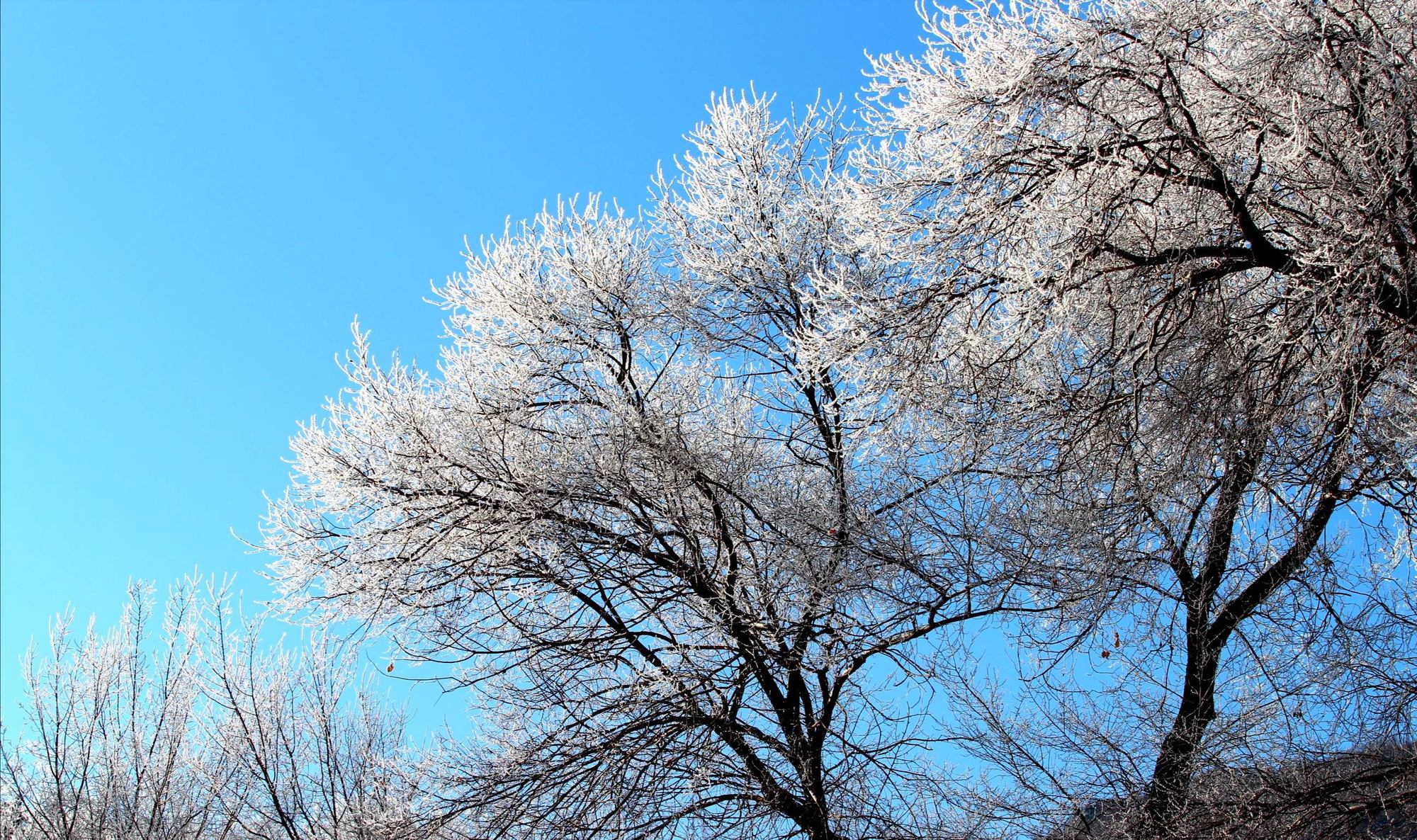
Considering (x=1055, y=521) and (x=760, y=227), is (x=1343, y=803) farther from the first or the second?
(x=760, y=227)

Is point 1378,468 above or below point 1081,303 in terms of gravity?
below

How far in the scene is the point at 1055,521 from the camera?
23.5 ft

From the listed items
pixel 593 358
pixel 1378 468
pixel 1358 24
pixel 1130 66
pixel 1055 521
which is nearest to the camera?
pixel 1358 24

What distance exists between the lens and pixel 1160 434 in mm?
6730

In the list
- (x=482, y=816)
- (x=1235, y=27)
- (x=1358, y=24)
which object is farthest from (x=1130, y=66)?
(x=482, y=816)

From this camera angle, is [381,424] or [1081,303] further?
[381,424]

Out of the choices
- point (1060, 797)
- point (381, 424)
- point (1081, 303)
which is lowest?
point (1060, 797)

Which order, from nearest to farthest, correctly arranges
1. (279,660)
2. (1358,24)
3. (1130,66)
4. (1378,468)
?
1. (1358,24)
2. (1130,66)
3. (1378,468)
4. (279,660)

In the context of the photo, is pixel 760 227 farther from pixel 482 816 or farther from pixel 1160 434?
pixel 482 816

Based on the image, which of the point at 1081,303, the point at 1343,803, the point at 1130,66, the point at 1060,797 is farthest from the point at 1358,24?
the point at 1060,797

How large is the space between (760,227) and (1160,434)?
3564 millimetres

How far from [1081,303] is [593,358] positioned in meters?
3.73

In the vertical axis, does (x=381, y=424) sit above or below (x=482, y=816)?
above

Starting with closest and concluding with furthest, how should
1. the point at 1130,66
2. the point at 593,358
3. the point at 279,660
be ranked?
1. the point at 1130,66
2. the point at 593,358
3. the point at 279,660
